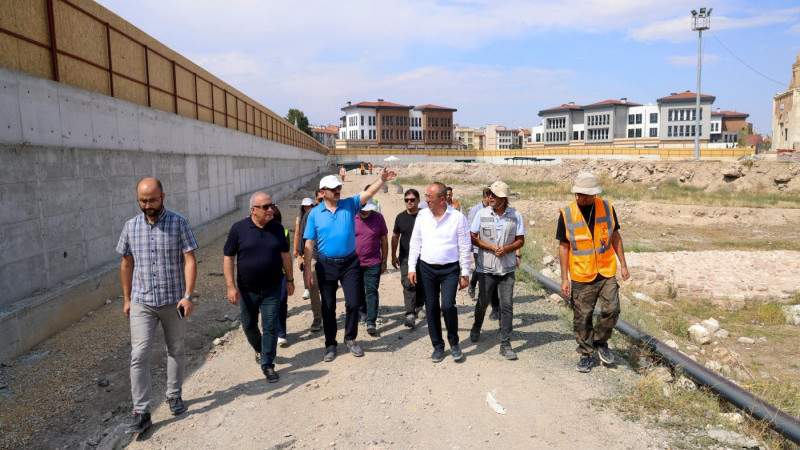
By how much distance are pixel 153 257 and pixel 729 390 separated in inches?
208

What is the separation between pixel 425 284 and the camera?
5.73m

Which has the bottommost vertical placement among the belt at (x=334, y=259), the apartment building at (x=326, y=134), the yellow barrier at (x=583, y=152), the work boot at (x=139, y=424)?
the work boot at (x=139, y=424)

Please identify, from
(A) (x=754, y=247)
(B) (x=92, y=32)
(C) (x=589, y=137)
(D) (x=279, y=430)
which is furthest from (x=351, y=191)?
(C) (x=589, y=137)

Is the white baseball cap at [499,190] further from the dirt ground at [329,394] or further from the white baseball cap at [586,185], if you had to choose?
the dirt ground at [329,394]

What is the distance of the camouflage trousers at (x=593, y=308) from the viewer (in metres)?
5.24

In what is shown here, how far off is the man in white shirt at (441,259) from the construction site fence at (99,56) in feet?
18.7

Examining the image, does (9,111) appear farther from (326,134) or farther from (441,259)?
(326,134)

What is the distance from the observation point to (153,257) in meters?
4.38

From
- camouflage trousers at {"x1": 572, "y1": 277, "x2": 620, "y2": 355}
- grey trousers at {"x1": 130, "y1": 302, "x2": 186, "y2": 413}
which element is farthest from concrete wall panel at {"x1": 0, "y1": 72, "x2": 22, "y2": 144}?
camouflage trousers at {"x1": 572, "y1": 277, "x2": 620, "y2": 355}

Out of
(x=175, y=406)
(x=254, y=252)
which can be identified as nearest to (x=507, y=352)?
(x=254, y=252)

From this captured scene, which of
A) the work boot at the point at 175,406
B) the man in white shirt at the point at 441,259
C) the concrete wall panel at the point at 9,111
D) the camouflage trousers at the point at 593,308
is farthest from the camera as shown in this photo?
the concrete wall panel at the point at 9,111

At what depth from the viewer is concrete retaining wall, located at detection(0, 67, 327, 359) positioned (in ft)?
20.1

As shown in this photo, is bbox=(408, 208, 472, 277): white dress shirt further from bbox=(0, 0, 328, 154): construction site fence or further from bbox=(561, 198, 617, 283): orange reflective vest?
bbox=(0, 0, 328, 154): construction site fence

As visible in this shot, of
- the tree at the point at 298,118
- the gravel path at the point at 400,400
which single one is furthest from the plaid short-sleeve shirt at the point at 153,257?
the tree at the point at 298,118
